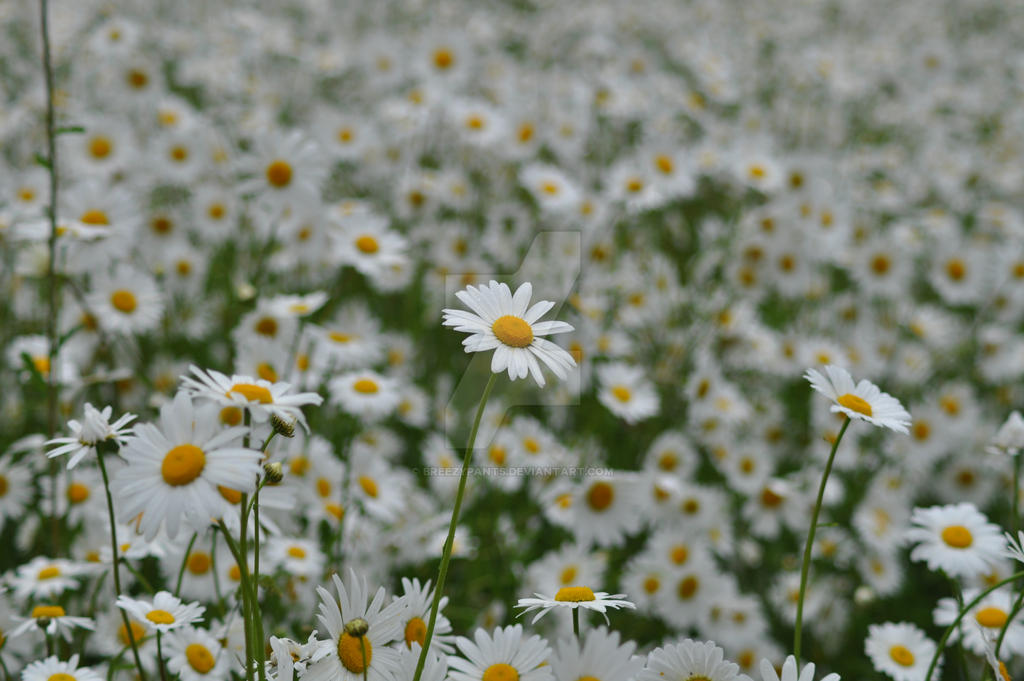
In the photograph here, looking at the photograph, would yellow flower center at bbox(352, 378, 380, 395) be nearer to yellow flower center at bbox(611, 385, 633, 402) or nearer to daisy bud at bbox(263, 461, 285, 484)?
yellow flower center at bbox(611, 385, 633, 402)

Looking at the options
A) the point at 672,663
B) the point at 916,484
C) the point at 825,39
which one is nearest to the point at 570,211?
the point at 916,484

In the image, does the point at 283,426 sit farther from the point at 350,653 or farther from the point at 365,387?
the point at 365,387

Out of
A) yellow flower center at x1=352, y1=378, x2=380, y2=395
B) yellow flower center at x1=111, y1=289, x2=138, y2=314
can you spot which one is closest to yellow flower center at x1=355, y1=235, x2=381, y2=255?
yellow flower center at x1=352, y1=378, x2=380, y2=395

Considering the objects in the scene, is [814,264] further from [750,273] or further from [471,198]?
[471,198]

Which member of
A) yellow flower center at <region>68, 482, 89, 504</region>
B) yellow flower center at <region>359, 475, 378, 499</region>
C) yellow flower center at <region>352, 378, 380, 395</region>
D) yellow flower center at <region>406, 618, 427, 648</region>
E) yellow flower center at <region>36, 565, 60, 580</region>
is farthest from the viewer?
yellow flower center at <region>352, 378, 380, 395</region>

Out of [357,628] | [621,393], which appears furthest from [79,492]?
[621,393]

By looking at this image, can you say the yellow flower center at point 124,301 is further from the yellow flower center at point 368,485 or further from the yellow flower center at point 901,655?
the yellow flower center at point 901,655
